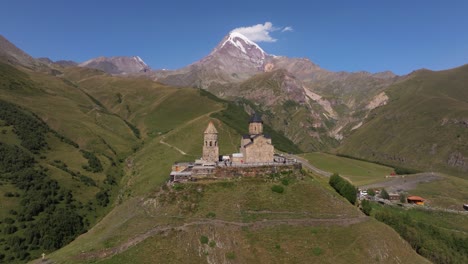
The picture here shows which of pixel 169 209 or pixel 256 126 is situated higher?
pixel 256 126

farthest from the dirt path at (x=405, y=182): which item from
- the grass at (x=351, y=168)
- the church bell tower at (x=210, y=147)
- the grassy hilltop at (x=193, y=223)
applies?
the church bell tower at (x=210, y=147)

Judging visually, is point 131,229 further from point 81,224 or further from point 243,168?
point 81,224

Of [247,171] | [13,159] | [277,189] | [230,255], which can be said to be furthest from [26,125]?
[230,255]

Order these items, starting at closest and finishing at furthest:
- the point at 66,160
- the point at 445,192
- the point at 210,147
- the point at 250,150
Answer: the point at 250,150 → the point at 210,147 → the point at 66,160 → the point at 445,192

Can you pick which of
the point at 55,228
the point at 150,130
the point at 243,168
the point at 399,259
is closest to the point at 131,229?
the point at 243,168

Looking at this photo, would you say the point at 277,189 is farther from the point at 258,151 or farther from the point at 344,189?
the point at 344,189

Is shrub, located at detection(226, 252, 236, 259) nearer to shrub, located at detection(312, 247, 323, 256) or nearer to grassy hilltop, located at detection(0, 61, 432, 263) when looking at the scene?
grassy hilltop, located at detection(0, 61, 432, 263)

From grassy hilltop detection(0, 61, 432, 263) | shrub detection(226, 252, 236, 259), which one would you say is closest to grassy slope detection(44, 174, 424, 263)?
shrub detection(226, 252, 236, 259)
